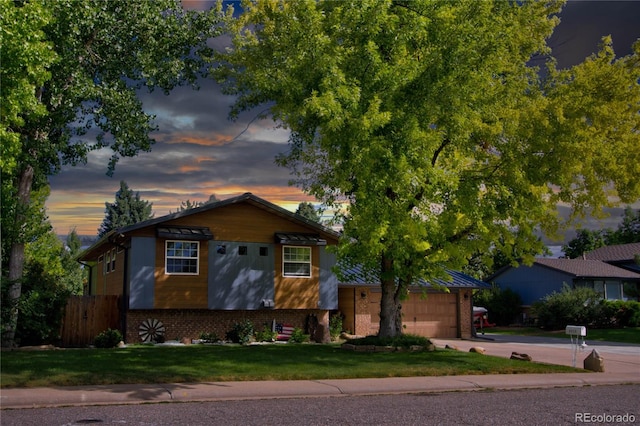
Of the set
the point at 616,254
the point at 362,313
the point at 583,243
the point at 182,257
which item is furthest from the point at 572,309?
the point at 583,243

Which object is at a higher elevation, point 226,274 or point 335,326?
point 226,274

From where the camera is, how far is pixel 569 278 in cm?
5231

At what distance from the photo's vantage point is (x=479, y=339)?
117ft

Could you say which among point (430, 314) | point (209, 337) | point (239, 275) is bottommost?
point (209, 337)

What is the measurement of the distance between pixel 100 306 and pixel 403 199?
15544 mm

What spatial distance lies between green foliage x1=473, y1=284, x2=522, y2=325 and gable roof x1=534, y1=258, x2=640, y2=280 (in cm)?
385

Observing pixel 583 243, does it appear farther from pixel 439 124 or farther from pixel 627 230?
pixel 439 124

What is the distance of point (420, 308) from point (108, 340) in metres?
17.1

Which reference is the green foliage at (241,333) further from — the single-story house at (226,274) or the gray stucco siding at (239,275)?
the gray stucco siding at (239,275)

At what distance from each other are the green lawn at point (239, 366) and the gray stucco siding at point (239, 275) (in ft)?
27.1

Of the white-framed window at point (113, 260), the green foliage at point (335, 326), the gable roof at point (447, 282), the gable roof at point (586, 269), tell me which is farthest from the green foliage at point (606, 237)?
the white-framed window at point (113, 260)

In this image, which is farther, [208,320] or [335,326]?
[335,326]

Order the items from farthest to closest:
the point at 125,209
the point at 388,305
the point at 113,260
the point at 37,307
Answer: the point at 125,209 < the point at 113,260 < the point at 37,307 < the point at 388,305

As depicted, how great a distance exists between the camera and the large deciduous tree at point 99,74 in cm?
2389
